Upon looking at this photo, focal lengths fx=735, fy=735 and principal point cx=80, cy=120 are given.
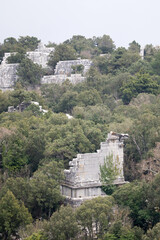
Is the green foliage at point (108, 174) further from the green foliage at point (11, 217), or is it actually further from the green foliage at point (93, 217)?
the green foliage at point (11, 217)

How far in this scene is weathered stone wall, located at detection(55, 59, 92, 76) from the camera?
63.0 meters

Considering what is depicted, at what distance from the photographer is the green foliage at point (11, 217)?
32.0 metres

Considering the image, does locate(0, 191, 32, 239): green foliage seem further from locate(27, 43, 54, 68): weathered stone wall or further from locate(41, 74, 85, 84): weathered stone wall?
locate(27, 43, 54, 68): weathered stone wall

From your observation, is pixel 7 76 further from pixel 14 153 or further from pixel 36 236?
pixel 36 236

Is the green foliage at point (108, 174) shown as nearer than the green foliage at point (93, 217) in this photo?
No

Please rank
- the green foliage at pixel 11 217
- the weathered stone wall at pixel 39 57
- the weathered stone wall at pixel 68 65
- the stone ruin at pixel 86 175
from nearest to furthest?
the green foliage at pixel 11 217, the stone ruin at pixel 86 175, the weathered stone wall at pixel 68 65, the weathered stone wall at pixel 39 57

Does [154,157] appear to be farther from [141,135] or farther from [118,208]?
[118,208]

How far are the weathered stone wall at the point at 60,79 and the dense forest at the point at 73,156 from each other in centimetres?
386

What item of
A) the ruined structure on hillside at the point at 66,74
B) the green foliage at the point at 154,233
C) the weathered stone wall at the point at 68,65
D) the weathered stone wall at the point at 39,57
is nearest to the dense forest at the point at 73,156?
the green foliage at the point at 154,233

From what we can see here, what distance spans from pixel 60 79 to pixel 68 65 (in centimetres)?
330

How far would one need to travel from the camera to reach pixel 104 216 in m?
30.6

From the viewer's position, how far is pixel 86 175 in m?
34.3

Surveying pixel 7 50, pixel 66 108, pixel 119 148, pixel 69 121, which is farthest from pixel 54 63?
pixel 119 148

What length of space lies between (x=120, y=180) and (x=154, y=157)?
1.99 m
